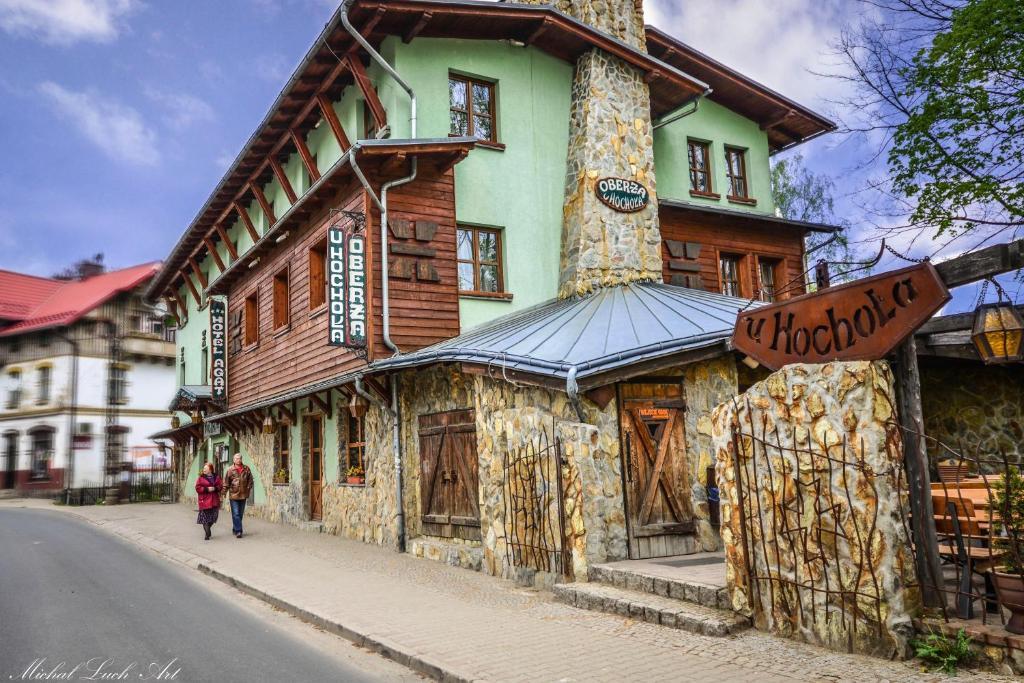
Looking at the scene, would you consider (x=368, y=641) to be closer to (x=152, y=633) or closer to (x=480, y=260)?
(x=152, y=633)

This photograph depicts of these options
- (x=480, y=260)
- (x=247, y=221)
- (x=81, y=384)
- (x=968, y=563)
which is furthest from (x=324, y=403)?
(x=81, y=384)

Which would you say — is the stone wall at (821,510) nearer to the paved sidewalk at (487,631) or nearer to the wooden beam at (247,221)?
the paved sidewalk at (487,631)

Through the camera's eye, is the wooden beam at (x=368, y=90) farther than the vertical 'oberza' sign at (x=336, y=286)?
Yes

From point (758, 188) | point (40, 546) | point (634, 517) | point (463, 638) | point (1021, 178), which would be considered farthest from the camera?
point (758, 188)

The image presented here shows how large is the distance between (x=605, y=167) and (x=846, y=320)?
9583 mm

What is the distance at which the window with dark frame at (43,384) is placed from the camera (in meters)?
36.6

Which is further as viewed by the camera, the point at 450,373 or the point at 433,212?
the point at 433,212

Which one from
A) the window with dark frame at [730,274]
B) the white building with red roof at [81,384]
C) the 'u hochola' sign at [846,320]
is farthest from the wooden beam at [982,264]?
the white building with red roof at [81,384]

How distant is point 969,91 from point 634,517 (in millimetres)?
8342

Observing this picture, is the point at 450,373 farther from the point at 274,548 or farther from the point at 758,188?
the point at 758,188

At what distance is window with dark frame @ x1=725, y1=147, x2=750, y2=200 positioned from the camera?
64.3 feet

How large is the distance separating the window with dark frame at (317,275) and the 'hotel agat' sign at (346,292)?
275 cm

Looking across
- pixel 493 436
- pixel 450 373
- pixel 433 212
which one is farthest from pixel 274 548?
pixel 433 212

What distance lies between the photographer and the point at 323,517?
16328 millimetres
